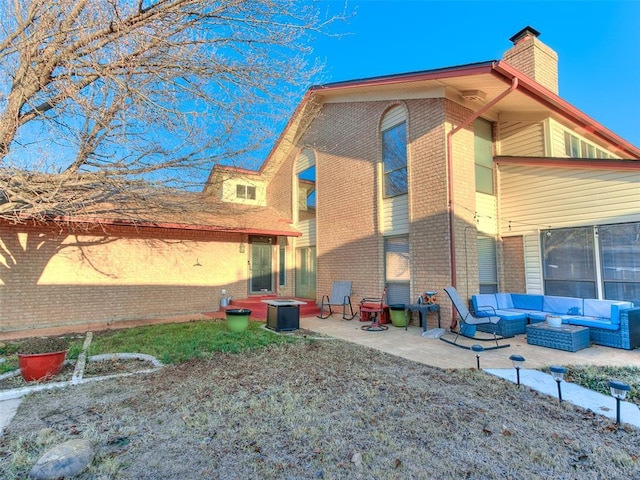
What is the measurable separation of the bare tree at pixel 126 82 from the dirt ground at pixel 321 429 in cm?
329

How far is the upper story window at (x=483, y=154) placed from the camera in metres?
8.50

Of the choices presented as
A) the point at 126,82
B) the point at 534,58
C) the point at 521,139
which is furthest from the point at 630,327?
the point at 126,82

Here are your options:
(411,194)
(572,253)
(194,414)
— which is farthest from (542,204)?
(194,414)

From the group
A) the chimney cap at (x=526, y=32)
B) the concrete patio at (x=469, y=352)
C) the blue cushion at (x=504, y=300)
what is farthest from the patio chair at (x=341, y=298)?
the chimney cap at (x=526, y=32)

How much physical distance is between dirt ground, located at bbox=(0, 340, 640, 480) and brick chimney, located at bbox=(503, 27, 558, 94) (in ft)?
28.9

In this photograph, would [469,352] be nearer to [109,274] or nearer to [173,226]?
[173,226]

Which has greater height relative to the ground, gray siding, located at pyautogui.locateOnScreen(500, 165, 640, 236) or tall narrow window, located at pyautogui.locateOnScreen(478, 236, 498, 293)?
gray siding, located at pyautogui.locateOnScreen(500, 165, 640, 236)

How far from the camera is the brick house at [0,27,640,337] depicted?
7227mm

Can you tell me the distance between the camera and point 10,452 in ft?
9.07

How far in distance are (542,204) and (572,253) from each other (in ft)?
4.08

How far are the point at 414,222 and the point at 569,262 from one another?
3.38 m

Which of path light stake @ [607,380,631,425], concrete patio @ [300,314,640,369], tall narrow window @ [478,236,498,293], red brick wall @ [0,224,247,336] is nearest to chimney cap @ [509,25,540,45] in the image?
tall narrow window @ [478,236,498,293]

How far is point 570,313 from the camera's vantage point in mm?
6949

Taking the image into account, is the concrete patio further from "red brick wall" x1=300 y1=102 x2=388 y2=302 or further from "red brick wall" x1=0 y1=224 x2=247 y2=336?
"red brick wall" x1=0 y1=224 x2=247 y2=336
